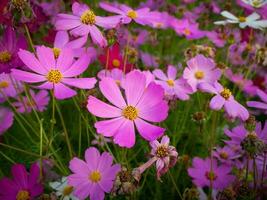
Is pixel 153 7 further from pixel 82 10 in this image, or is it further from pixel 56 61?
pixel 56 61

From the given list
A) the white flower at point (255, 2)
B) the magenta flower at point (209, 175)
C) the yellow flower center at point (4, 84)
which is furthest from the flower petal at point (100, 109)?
the white flower at point (255, 2)

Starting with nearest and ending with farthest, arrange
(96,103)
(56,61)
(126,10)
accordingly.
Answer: (96,103) → (56,61) → (126,10)

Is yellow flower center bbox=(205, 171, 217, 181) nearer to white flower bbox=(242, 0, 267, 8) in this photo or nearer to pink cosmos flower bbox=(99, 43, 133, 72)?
pink cosmos flower bbox=(99, 43, 133, 72)

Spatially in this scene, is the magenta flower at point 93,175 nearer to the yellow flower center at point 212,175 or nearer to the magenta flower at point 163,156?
the magenta flower at point 163,156

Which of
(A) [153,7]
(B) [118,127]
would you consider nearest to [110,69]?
(B) [118,127]

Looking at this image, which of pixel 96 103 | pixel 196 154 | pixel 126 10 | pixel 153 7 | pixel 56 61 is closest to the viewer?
pixel 96 103

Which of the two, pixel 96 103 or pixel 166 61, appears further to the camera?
pixel 166 61
